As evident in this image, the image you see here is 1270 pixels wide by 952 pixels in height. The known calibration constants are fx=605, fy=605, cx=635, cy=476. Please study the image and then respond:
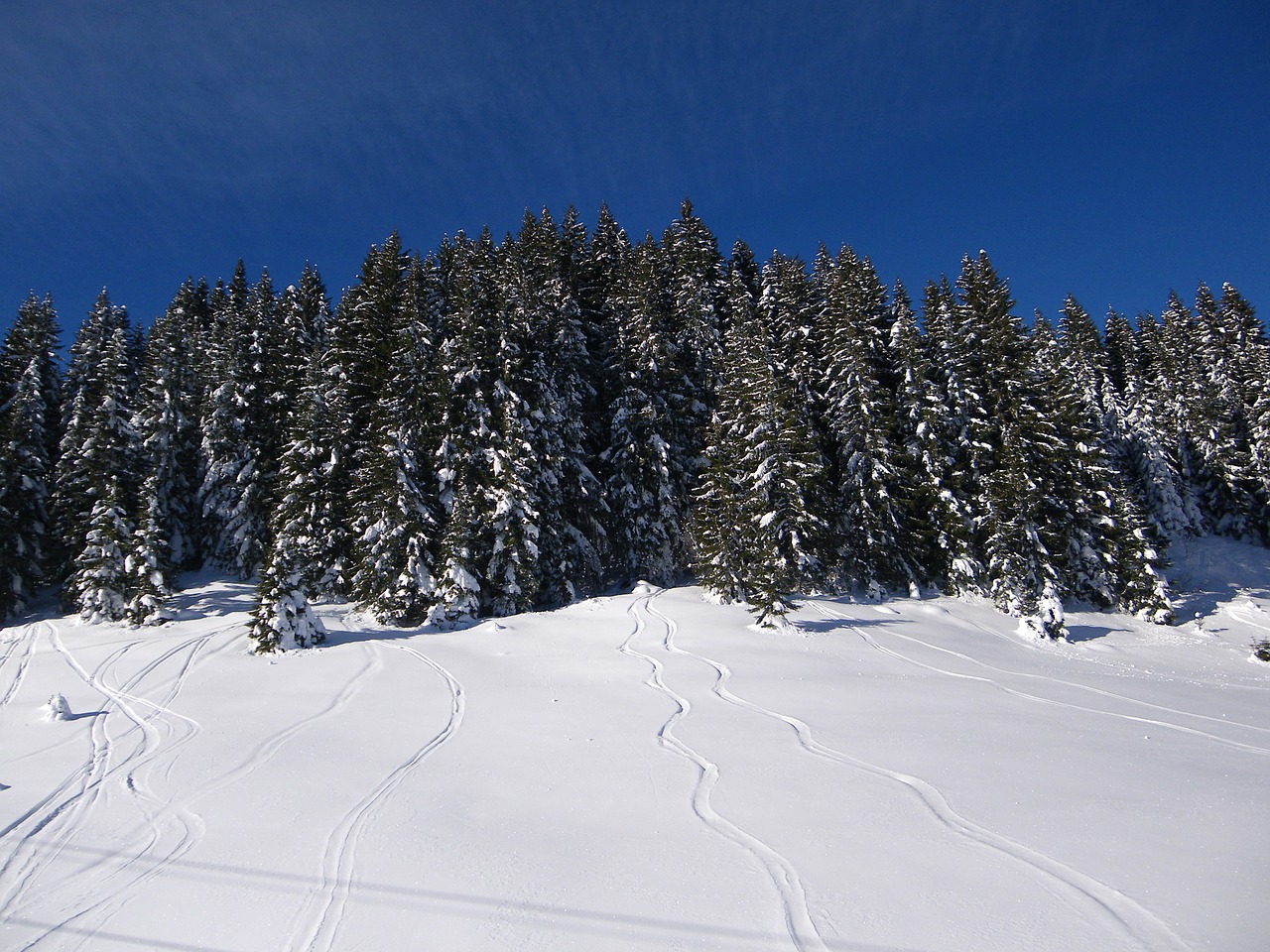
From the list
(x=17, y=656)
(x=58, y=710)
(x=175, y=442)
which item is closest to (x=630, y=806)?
(x=58, y=710)

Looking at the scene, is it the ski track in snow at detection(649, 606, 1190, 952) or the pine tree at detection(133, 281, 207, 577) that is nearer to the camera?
the ski track in snow at detection(649, 606, 1190, 952)

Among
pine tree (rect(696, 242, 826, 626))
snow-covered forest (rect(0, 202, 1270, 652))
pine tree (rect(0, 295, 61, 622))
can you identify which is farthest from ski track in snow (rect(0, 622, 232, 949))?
pine tree (rect(0, 295, 61, 622))

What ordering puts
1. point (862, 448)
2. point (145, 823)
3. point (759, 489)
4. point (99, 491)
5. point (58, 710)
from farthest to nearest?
point (862, 448), point (99, 491), point (759, 489), point (58, 710), point (145, 823)

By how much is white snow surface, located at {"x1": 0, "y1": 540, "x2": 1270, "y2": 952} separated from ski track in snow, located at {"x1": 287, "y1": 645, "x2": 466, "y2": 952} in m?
0.03

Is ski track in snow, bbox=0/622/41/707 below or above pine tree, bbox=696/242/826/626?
below

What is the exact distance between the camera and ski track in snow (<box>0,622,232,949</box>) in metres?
6.07

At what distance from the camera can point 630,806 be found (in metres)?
7.87

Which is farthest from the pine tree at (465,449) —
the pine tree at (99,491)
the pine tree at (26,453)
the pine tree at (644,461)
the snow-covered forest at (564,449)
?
the pine tree at (26,453)

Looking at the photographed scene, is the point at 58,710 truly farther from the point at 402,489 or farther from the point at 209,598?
the point at 209,598

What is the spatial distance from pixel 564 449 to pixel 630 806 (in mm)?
21334

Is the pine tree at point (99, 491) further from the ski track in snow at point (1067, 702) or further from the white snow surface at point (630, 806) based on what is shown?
the ski track in snow at point (1067, 702)

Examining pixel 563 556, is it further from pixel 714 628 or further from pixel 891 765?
pixel 891 765

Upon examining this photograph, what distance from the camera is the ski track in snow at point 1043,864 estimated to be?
191 inches

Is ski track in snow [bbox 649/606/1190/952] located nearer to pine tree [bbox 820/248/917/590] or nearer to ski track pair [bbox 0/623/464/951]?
ski track pair [bbox 0/623/464/951]
